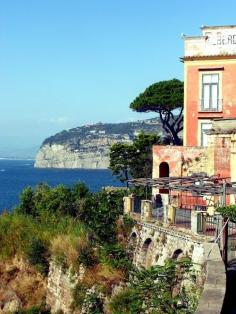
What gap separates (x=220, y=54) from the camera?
1328 inches

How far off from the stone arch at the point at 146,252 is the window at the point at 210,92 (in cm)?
1165

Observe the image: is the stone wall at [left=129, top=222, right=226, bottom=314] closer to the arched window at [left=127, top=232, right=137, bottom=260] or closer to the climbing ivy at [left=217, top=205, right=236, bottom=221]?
the arched window at [left=127, top=232, right=137, bottom=260]

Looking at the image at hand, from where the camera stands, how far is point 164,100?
5066cm

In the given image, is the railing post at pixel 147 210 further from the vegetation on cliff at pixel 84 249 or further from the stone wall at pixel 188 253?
the vegetation on cliff at pixel 84 249

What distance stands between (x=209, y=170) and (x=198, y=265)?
32.3 feet

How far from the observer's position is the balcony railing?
34031mm

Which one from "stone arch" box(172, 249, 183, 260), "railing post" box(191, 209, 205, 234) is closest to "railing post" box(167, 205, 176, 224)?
"stone arch" box(172, 249, 183, 260)

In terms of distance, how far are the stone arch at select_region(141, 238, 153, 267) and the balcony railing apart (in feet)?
38.1

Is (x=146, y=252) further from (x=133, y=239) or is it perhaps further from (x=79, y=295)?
(x=79, y=295)

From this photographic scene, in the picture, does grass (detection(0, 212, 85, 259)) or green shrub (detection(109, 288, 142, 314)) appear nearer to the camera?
green shrub (detection(109, 288, 142, 314))

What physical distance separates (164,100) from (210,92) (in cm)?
1646

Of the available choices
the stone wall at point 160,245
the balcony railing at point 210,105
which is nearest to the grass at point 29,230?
the stone wall at point 160,245

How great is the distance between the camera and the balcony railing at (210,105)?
34.0 meters

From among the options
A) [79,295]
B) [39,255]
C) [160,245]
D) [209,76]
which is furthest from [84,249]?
[209,76]
